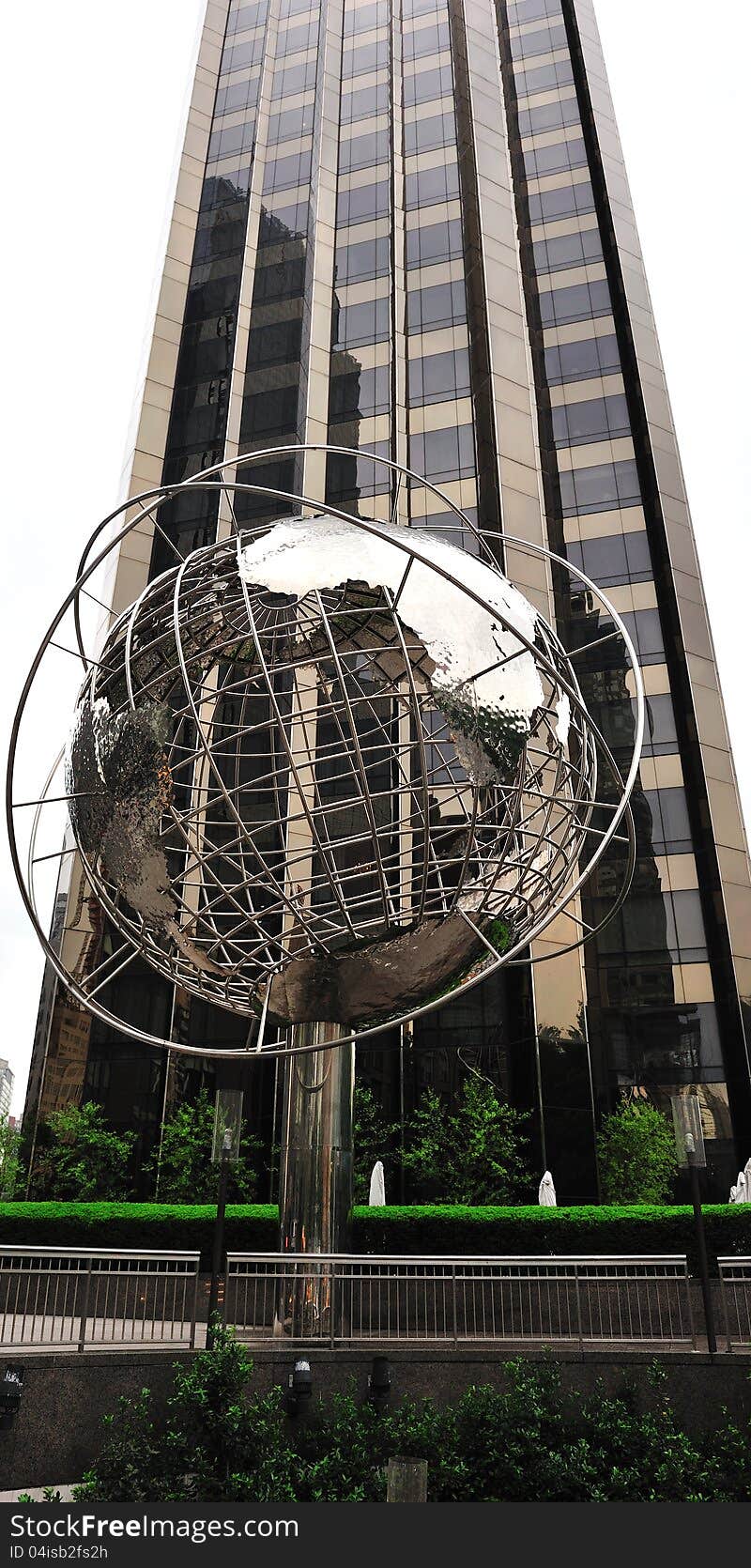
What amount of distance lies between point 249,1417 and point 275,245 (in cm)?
4292

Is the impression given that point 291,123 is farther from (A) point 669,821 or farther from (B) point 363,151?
(A) point 669,821

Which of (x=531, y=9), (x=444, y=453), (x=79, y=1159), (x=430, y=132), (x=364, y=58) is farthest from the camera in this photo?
(x=364, y=58)

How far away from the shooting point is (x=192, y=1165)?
26422mm

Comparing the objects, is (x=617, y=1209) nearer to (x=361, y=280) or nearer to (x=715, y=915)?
(x=715, y=915)

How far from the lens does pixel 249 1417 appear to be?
30.0 ft

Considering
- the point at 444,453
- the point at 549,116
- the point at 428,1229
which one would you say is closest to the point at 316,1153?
the point at 428,1229

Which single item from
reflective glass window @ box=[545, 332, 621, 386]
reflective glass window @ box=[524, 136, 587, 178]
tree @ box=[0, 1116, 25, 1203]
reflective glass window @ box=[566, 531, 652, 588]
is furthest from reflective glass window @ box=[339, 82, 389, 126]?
tree @ box=[0, 1116, 25, 1203]

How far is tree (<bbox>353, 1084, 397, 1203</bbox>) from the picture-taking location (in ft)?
86.7

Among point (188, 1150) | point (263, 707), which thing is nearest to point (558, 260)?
point (263, 707)

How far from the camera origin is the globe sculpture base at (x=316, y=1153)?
12078 millimetres

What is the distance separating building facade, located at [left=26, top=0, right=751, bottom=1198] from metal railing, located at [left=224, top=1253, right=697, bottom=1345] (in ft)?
47.0

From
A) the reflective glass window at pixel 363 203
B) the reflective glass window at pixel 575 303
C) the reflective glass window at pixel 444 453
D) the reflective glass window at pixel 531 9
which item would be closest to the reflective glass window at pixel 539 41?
the reflective glass window at pixel 531 9

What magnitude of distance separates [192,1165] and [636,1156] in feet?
38.3

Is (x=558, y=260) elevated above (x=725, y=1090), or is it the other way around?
(x=558, y=260)
